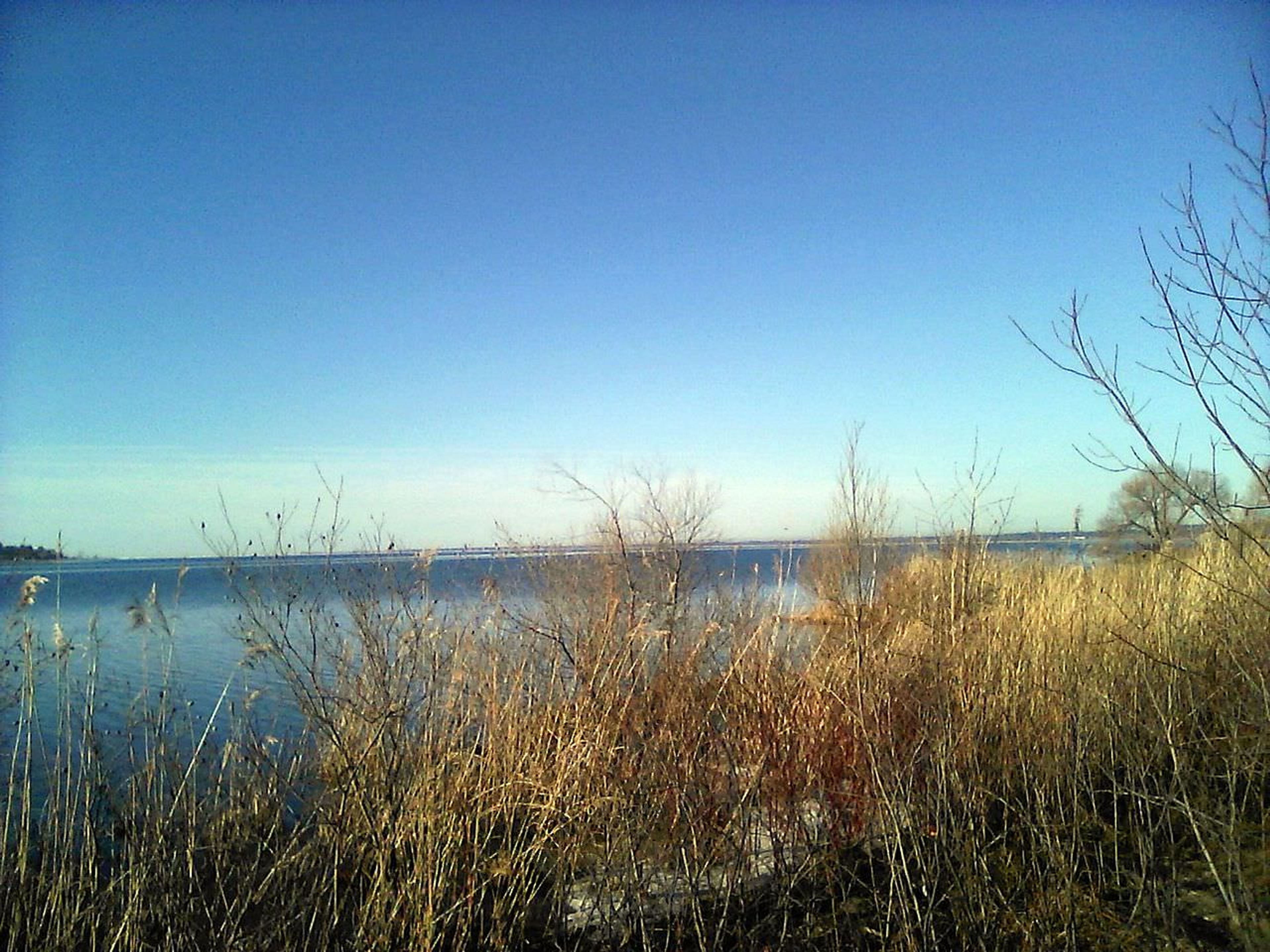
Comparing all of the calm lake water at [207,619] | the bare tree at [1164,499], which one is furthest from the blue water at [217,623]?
the bare tree at [1164,499]

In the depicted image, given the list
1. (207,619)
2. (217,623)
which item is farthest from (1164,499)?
(207,619)

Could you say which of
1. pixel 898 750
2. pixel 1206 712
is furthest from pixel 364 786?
pixel 1206 712

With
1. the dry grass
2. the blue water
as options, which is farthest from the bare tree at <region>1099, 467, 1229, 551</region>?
the blue water

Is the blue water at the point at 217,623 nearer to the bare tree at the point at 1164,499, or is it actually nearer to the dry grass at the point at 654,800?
the dry grass at the point at 654,800

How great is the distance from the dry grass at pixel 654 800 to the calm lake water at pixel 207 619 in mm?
172

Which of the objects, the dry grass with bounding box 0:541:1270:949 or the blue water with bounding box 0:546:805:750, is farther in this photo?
the blue water with bounding box 0:546:805:750

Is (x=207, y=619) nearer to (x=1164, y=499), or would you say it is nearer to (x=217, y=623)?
(x=217, y=623)

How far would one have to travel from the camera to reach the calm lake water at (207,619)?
381 centimetres

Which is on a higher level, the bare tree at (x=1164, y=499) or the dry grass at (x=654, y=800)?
the bare tree at (x=1164, y=499)

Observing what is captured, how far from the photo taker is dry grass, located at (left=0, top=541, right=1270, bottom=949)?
125 inches

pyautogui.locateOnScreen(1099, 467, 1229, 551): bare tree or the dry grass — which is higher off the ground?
pyautogui.locateOnScreen(1099, 467, 1229, 551): bare tree

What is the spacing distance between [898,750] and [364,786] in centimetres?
255

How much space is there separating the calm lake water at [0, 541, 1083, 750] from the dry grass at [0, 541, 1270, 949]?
6.8 inches

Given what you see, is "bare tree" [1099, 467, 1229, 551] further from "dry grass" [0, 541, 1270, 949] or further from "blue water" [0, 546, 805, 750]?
"blue water" [0, 546, 805, 750]
